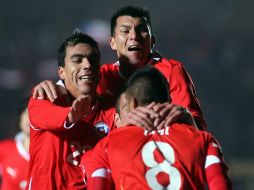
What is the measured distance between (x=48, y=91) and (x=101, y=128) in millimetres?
407

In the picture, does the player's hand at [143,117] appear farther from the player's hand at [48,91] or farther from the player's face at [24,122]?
the player's face at [24,122]

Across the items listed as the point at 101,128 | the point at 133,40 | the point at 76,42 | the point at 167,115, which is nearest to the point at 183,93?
the point at 133,40

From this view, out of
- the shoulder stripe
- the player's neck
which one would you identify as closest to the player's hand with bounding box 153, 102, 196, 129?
A: the shoulder stripe

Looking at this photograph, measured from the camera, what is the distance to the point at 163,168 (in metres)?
3.20

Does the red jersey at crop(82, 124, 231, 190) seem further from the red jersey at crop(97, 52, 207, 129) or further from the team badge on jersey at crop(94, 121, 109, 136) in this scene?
the red jersey at crop(97, 52, 207, 129)

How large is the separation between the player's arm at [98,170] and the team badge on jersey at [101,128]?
885 millimetres

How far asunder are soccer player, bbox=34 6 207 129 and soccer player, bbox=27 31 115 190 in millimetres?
353

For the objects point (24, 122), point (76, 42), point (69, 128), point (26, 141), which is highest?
point (76, 42)

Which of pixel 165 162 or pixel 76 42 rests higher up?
pixel 76 42

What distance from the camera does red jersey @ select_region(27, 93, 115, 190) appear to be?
4.18m

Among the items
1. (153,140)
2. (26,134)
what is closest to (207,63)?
(26,134)

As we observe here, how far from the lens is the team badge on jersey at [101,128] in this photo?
430 cm

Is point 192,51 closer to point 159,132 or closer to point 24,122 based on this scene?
point 24,122

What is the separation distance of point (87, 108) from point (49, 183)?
598 mm
